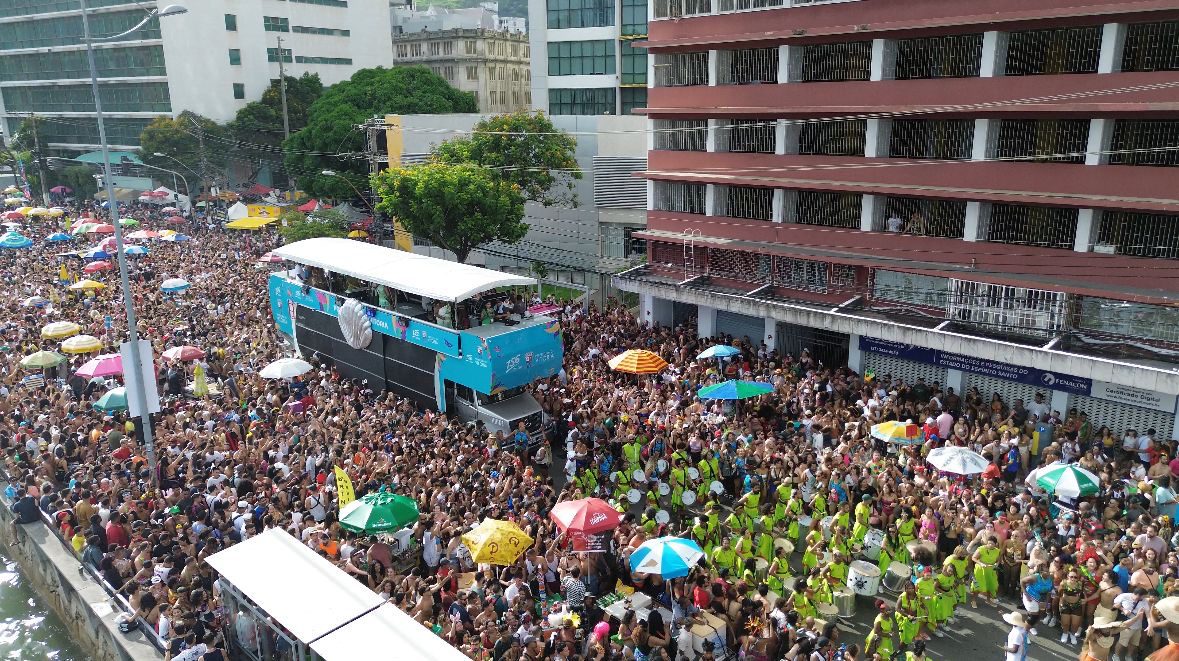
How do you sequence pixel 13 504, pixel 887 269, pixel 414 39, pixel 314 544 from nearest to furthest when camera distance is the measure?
pixel 314 544, pixel 13 504, pixel 887 269, pixel 414 39

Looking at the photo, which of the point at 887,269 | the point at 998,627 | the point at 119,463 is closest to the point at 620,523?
the point at 998,627

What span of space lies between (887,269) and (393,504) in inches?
604

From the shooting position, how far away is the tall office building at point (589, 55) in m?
43.8

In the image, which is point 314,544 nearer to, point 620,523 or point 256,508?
point 256,508

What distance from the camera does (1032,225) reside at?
70.4 ft

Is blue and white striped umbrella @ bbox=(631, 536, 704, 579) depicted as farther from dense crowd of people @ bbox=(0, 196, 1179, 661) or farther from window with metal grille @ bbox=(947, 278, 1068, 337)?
window with metal grille @ bbox=(947, 278, 1068, 337)

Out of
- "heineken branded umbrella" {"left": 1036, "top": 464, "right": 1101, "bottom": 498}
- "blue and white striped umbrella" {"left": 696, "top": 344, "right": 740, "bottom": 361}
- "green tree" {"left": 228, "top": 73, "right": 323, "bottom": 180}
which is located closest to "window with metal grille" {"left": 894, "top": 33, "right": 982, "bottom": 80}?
"blue and white striped umbrella" {"left": 696, "top": 344, "right": 740, "bottom": 361}

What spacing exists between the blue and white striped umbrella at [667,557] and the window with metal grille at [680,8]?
62.8ft

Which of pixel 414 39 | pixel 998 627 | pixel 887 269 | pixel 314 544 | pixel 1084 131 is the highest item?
pixel 414 39

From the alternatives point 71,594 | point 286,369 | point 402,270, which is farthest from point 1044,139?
point 71,594

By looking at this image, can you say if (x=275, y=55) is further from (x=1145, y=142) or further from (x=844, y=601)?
(x=844, y=601)

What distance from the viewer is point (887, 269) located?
24.0 metres

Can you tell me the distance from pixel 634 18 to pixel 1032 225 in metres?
26.5

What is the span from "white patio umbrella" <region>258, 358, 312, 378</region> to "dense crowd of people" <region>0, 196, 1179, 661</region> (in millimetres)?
708
